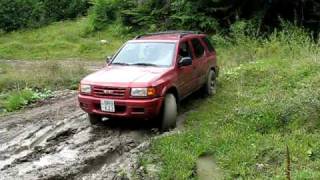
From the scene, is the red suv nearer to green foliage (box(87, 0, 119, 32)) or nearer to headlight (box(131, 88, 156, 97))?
headlight (box(131, 88, 156, 97))

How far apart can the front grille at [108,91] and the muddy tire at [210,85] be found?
136 inches

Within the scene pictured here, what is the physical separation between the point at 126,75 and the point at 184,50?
184cm

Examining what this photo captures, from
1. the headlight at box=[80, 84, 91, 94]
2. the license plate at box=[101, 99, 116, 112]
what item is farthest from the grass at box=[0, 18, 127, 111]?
the license plate at box=[101, 99, 116, 112]

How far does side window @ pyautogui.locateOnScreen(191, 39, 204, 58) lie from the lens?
36.5 feet

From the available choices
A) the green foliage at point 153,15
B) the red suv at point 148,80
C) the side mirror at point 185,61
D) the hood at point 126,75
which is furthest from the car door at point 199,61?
the green foliage at point 153,15

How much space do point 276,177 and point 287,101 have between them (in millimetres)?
3076

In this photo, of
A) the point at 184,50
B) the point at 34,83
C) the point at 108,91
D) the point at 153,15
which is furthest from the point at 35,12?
the point at 108,91

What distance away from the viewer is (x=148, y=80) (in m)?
8.77

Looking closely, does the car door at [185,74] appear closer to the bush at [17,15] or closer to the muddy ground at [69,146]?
the muddy ground at [69,146]

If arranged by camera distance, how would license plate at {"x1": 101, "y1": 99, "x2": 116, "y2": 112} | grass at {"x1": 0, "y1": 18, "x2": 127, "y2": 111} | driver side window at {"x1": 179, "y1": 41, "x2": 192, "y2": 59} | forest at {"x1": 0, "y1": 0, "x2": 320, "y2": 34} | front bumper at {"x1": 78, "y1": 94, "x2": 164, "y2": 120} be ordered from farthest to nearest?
forest at {"x1": 0, "y1": 0, "x2": 320, "y2": 34} < grass at {"x1": 0, "y1": 18, "x2": 127, "y2": 111} < driver side window at {"x1": 179, "y1": 41, "x2": 192, "y2": 59} < license plate at {"x1": 101, "y1": 99, "x2": 116, "y2": 112} < front bumper at {"x1": 78, "y1": 94, "x2": 164, "y2": 120}

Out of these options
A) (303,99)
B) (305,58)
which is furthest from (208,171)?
(305,58)

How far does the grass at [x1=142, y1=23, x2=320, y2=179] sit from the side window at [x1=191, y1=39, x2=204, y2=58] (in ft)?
3.54

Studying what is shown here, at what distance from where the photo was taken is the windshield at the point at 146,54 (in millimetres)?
9836

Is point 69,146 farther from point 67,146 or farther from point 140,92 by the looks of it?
point 140,92
